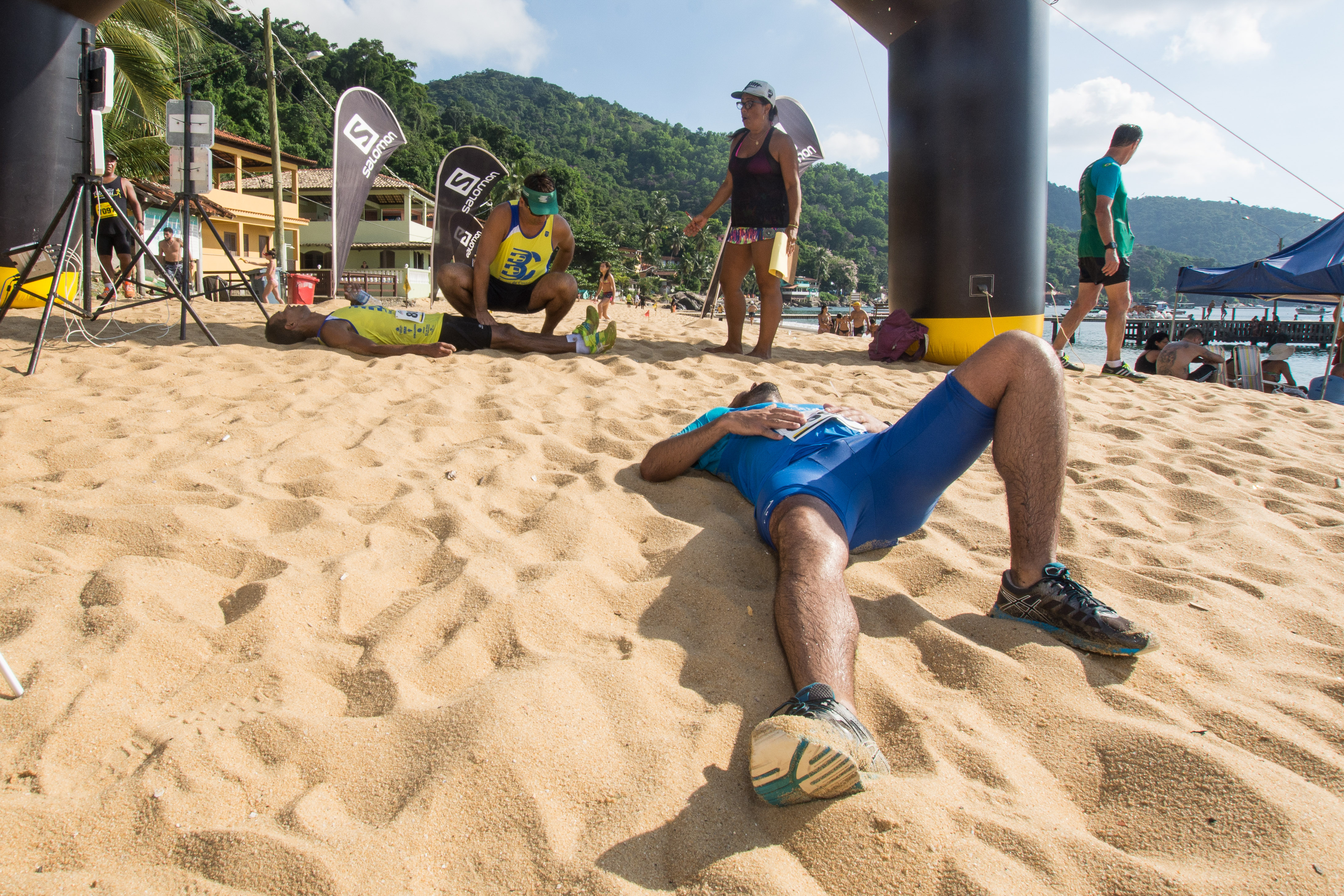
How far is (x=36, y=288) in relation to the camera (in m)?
5.41

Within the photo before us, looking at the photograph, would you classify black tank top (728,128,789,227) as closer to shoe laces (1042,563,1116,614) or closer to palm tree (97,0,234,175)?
shoe laces (1042,563,1116,614)

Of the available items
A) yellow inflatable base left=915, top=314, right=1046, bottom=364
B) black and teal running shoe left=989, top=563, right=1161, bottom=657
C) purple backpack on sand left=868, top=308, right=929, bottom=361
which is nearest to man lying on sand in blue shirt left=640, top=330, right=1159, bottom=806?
black and teal running shoe left=989, top=563, right=1161, bottom=657

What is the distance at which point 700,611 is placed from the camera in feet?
5.53

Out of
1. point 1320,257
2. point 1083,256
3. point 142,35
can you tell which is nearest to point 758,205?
point 1083,256

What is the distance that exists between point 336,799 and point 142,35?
599 inches

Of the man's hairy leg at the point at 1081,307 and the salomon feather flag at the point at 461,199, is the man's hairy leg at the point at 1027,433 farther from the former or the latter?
the salomon feather flag at the point at 461,199

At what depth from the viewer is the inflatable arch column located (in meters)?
5.24

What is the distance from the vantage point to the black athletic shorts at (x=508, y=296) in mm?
5176

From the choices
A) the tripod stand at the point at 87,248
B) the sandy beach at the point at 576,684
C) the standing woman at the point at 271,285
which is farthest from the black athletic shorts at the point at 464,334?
the standing woman at the point at 271,285

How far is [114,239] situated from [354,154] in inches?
96.0

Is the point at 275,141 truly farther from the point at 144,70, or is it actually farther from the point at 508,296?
the point at 508,296

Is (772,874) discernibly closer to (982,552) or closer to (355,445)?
(982,552)

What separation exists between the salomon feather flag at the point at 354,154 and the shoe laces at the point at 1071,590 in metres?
6.76

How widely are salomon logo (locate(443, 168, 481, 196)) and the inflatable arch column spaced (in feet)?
16.1
